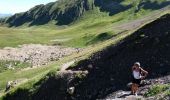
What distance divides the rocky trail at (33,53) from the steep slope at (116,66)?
7619cm

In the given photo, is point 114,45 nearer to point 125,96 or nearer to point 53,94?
point 53,94

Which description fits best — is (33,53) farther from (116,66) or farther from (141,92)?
(141,92)

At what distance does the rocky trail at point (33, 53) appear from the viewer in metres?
143

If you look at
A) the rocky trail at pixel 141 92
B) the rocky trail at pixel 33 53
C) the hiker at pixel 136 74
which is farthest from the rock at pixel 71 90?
the rocky trail at pixel 33 53

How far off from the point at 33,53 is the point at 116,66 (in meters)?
111

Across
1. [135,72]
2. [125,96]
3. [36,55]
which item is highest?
[135,72]

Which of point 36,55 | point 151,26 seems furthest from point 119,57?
point 36,55

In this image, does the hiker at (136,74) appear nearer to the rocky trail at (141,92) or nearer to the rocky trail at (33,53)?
the rocky trail at (141,92)

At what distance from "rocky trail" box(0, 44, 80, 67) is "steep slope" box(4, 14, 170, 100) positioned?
76195 mm

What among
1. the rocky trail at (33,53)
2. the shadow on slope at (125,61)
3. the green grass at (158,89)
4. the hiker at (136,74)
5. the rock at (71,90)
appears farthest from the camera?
the rocky trail at (33,53)

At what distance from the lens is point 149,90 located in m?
39.7

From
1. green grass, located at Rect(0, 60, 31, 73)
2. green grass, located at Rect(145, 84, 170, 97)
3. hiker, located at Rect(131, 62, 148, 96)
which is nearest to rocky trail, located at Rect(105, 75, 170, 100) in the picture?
green grass, located at Rect(145, 84, 170, 97)

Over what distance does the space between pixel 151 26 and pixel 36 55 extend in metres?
102

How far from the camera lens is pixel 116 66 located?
52500mm
